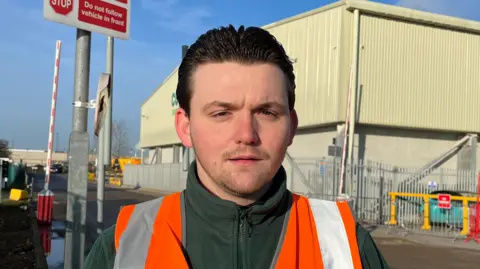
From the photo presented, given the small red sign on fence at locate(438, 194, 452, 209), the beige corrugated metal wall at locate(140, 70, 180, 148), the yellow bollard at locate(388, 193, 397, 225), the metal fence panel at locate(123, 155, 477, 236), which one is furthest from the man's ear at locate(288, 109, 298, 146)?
the beige corrugated metal wall at locate(140, 70, 180, 148)

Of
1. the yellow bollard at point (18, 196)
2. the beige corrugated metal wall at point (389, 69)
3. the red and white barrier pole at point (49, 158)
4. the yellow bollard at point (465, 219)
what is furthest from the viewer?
the beige corrugated metal wall at point (389, 69)

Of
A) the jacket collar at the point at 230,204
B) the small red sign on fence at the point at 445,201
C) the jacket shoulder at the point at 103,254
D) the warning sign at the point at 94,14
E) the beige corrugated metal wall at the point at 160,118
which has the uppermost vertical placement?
the beige corrugated metal wall at the point at 160,118

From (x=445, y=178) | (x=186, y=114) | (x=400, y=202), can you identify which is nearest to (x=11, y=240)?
(x=186, y=114)

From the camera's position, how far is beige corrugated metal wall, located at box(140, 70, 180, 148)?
3859 cm

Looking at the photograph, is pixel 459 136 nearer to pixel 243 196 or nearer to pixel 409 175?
pixel 409 175

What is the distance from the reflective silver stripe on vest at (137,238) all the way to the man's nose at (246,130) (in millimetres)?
446

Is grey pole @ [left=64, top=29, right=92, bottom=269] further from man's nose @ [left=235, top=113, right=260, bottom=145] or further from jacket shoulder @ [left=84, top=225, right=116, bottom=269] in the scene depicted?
man's nose @ [left=235, top=113, right=260, bottom=145]

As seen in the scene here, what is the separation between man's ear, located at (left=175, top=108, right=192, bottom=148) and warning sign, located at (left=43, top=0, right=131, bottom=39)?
262 cm

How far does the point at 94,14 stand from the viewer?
4223mm

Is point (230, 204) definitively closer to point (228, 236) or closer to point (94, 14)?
point (228, 236)

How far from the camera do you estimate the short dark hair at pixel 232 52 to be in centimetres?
168

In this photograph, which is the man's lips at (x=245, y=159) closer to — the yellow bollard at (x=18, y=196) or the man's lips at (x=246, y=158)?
the man's lips at (x=246, y=158)

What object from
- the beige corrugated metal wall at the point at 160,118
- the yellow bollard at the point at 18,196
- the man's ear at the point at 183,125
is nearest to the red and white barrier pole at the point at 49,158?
the man's ear at the point at 183,125

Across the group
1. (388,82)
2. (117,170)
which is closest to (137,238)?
(388,82)
